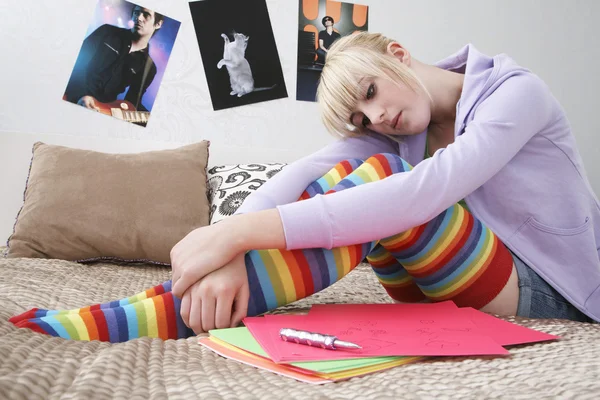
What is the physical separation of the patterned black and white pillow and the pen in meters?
1.04

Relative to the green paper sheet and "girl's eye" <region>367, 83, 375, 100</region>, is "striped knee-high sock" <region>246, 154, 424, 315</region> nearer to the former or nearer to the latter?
the green paper sheet

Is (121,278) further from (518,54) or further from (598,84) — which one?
(598,84)

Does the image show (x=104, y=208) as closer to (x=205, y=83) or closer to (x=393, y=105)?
(x=205, y=83)

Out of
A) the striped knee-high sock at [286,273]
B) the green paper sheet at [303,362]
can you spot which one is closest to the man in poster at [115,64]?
the striped knee-high sock at [286,273]

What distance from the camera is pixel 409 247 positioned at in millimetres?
790

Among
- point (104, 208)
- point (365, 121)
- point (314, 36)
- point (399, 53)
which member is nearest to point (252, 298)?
point (365, 121)

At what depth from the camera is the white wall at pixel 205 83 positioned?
6.14 ft

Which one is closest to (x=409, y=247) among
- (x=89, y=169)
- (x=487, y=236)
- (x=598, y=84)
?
(x=487, y=236)

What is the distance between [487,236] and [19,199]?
158cm

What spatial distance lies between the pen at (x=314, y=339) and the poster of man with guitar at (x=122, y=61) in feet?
5.25

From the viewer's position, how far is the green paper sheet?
0.47 metres

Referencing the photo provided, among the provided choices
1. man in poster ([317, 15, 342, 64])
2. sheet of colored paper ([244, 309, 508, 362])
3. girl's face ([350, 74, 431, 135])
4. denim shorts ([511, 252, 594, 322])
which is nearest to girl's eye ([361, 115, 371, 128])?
girl's face ([350, 74, 431, 135])

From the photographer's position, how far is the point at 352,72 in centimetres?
101

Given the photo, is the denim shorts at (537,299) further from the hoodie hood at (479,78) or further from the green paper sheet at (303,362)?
the green paper sheet at (303,362)
